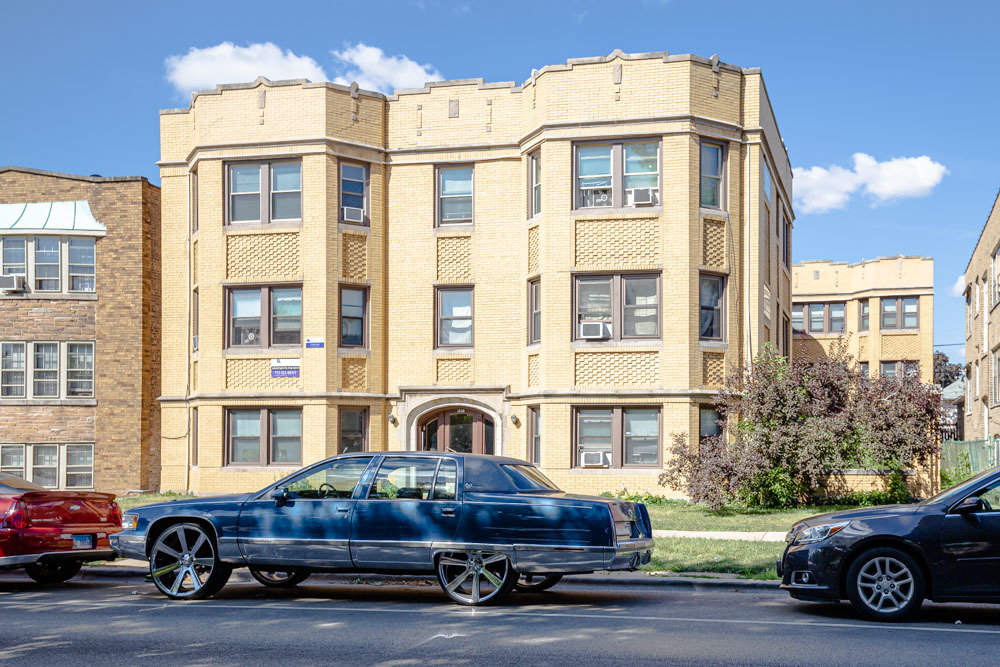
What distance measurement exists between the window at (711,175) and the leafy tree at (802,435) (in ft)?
12.5

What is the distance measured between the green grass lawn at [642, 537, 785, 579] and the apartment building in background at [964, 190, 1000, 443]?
1614cm

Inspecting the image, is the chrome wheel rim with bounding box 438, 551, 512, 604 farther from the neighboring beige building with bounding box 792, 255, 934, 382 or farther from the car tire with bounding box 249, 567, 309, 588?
the neighboring beige building with bounding box 792, 255, 934, 382

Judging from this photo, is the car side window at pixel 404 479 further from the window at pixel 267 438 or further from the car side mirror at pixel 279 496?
the window at pixel 267 438

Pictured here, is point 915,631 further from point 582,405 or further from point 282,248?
point 282,248

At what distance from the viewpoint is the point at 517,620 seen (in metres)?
9.59

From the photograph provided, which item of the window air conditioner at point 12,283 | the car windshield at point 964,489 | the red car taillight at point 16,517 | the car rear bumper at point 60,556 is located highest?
the window air conditioner at point 12,283

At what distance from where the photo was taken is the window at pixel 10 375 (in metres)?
25.6

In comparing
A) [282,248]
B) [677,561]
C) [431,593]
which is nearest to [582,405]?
[282,248]

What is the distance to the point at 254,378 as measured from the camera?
2389 cm

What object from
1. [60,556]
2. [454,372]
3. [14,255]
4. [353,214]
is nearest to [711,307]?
[454,372]

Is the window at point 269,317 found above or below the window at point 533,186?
below

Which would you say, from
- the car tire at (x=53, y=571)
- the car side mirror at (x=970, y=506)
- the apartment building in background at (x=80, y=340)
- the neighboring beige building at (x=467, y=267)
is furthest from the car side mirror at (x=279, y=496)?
the apartment building in background at (x=80, y=340)

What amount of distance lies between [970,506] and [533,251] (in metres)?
14.9

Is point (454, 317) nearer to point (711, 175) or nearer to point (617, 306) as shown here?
point (617, 306)
